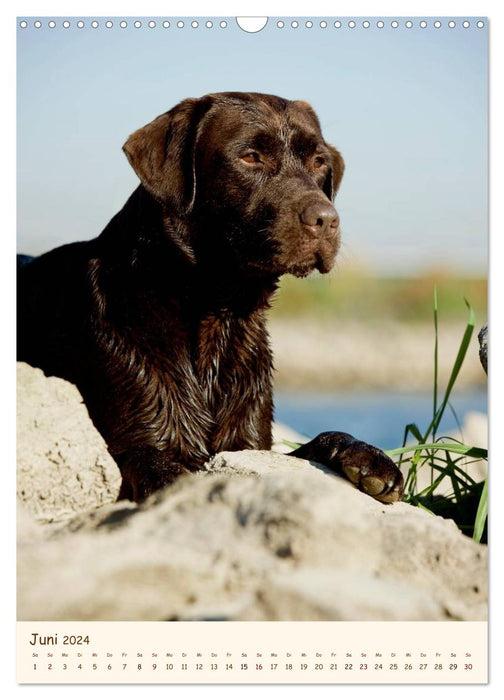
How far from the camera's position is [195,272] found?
4023mm

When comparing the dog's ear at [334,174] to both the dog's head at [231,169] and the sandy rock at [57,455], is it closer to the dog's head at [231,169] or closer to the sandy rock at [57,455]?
the dog's head at [231,169]

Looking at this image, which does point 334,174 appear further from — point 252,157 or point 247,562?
point 247,562

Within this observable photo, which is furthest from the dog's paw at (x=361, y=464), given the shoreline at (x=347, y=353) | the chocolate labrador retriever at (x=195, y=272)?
the shoreline at (x=347, y=353)

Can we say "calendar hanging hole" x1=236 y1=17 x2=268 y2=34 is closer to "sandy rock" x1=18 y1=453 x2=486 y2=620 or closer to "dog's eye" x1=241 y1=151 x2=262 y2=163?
"dog's eye" x1=241 y1=151 x2=262 y2=163

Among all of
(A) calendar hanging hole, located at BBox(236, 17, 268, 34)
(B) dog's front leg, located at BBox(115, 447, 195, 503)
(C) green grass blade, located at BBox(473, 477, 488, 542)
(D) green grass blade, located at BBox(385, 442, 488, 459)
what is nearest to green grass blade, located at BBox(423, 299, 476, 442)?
(D) green grass blade, located at BBox(385, 442, 488, 459)

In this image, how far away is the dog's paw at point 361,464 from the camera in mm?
3668

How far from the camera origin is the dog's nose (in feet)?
12.1

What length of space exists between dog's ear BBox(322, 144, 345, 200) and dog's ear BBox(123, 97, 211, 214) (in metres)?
0.70

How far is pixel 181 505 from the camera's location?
8.84 feet

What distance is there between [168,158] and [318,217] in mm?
749

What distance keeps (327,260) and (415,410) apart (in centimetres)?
505

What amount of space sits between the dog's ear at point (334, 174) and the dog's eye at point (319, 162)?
0.17m

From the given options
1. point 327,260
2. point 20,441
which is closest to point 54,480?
A: point 20,441
